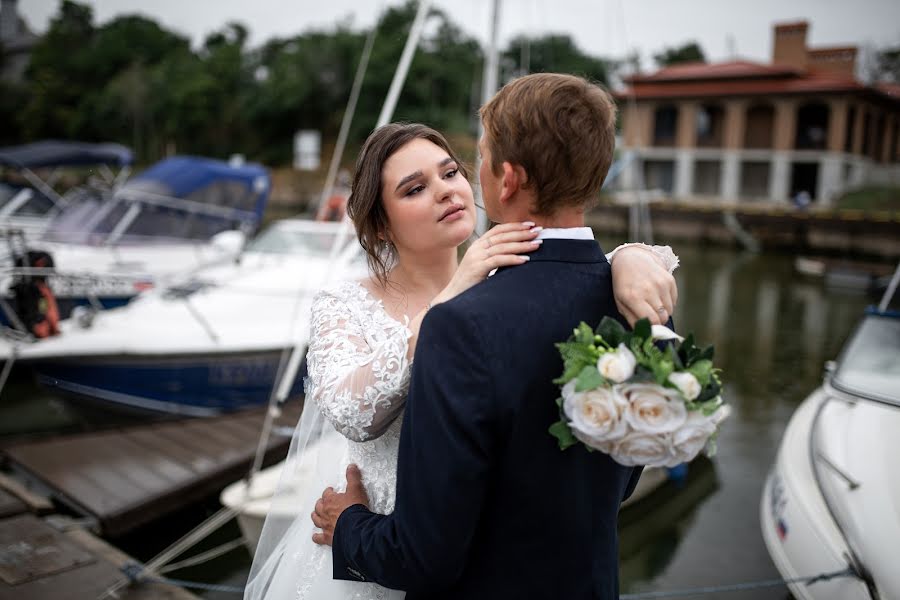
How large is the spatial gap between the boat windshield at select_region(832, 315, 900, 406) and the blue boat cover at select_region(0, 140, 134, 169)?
1149 cm

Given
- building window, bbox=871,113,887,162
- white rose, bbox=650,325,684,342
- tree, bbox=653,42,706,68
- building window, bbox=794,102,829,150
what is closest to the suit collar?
white rose, bbox=650,325,684,342

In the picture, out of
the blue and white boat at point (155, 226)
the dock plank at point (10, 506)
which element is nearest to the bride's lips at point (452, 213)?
the dock plank at point (10, 506)

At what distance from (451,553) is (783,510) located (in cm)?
314

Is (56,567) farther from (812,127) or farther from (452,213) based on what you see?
(812,127)

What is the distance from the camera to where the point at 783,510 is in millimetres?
3650

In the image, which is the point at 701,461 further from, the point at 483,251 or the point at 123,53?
the point at 123,53

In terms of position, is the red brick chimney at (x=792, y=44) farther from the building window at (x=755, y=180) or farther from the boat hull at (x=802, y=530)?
the boat hull at (x=802, y=530)

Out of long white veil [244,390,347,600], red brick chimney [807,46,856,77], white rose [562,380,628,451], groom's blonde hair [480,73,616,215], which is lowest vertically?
long white veil [244,390,347,600]

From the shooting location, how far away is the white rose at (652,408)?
1.01 m

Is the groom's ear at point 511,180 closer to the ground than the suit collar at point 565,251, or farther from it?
farther from it

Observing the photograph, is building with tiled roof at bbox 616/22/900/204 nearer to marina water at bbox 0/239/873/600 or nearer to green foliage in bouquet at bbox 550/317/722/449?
marina water at bbox 0/239/873/600

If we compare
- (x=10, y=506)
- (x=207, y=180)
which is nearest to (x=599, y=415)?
(x=10, y=506)

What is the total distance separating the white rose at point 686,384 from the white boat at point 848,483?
226cm

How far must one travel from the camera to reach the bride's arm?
119 cm
